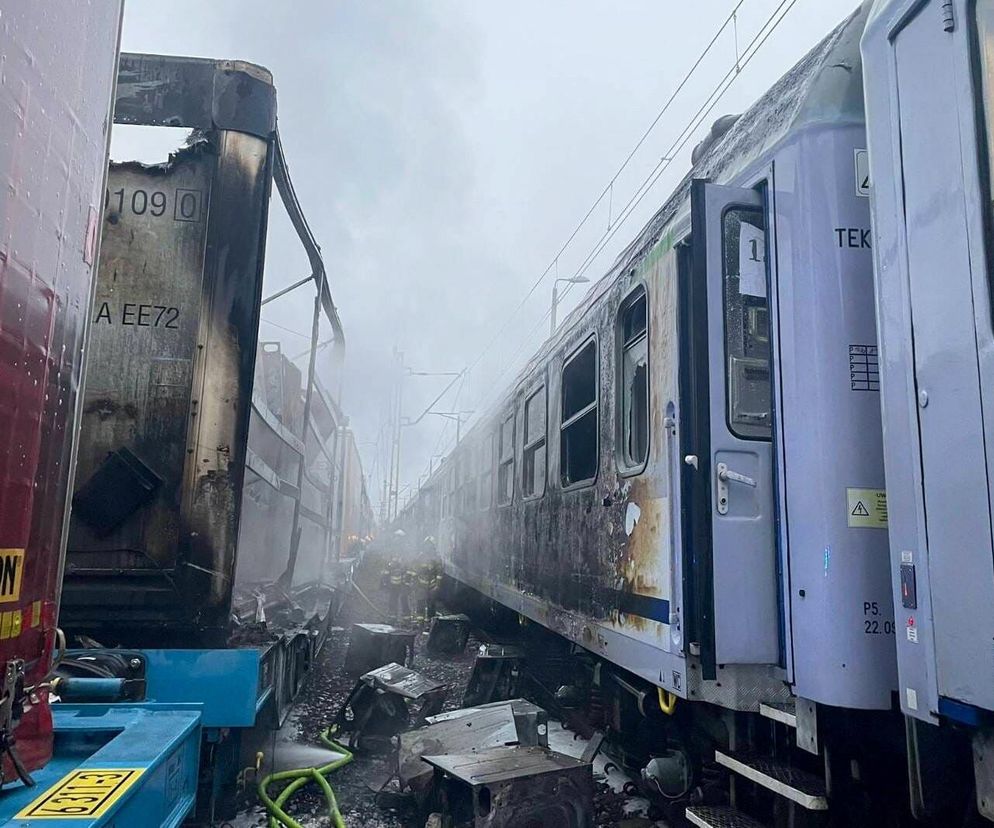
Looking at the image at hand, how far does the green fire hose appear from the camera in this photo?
3.89 meters

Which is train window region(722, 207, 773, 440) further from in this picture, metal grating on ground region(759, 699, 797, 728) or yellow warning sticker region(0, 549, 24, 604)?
yellow warning sticker region(0, 549, 24, 604)

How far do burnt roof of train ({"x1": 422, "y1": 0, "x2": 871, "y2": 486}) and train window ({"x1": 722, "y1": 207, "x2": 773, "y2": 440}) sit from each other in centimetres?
32

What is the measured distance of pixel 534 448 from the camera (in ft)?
22.4

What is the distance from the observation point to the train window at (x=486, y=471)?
921 cm

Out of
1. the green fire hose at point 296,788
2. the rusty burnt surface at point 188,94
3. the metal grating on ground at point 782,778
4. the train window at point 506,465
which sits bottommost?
the green fire hose at point 296,788

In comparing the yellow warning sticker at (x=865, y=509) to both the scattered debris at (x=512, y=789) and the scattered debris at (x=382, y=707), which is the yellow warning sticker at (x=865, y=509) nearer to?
the scattered debris at (x=512, y=789)

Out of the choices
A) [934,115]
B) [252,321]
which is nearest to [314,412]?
[252,321]

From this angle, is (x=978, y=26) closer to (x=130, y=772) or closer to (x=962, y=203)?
(x=962, y=203)

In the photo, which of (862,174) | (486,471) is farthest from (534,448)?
(862,174)

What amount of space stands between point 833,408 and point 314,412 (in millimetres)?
6408

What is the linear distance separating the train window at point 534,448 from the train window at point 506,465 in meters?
0.60

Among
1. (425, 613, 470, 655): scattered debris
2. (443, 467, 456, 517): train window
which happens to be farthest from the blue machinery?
(443, 467, 456, 517): train window

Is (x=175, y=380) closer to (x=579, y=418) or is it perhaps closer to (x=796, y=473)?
(x=579, y=418)

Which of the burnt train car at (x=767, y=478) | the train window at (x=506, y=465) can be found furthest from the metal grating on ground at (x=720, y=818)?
the train window at (x=506, y=465)
